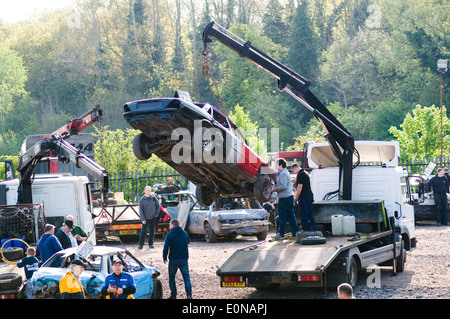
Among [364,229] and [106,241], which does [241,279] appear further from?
[106,241]

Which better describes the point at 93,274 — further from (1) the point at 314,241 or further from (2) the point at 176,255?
(1) the point at 314,241

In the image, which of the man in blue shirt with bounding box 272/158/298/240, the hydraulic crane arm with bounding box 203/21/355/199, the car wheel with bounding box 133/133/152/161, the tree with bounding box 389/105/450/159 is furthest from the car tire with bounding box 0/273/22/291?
the tree with bounding box 389/105/450/159

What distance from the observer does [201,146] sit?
43.6 ft

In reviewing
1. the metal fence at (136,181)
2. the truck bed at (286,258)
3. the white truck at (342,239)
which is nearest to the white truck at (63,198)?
the white truck at (342,239)

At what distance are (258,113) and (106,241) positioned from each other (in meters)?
43.9

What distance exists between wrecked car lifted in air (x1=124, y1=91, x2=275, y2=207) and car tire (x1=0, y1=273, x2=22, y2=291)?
321 cm

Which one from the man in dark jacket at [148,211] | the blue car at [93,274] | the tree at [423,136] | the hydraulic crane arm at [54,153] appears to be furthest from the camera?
the tree at [423,136]

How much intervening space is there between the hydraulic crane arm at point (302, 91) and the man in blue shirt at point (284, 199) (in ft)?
4.35

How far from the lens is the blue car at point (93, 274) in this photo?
10.9m

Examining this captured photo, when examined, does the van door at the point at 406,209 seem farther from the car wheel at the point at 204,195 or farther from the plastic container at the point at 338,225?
the car wheel at the point at 204,195

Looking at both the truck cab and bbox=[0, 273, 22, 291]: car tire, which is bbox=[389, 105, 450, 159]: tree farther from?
bbox=[0, 273, 22, 291]: car tire

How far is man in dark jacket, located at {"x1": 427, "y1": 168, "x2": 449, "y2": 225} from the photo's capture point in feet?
82.5
